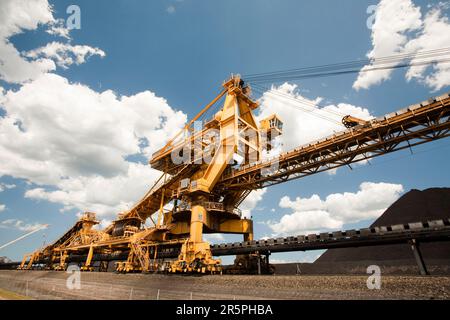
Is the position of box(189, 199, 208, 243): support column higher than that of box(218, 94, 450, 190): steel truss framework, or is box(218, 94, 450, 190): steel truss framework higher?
box(218, 94, 450, 190): steel truss framework

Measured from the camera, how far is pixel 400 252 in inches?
1636

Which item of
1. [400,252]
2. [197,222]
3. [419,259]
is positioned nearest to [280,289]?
[419,259]

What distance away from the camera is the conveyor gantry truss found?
56.7 feet

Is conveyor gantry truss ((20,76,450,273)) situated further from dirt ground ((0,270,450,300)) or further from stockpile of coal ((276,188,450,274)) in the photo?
stockpile of coal ((276,188,450,274))

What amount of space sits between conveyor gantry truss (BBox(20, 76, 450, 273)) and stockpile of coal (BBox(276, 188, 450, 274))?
16435 millimetres

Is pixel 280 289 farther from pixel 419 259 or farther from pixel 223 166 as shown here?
pixel 223 166

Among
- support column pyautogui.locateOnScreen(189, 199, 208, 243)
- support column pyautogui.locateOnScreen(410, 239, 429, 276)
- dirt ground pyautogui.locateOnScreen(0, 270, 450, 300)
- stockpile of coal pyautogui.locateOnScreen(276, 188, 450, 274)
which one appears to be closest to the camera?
dirt ground pyautogui.locateOnScreen(0, 270, 450, 300)

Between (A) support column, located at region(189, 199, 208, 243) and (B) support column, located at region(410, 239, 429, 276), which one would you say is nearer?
(B) support column, located at region(410, 239, 429, 276)

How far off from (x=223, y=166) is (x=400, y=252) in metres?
38.0

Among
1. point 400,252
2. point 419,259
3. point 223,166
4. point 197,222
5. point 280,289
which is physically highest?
point 223,166

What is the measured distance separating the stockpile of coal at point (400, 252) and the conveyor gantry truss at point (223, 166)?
1644cm

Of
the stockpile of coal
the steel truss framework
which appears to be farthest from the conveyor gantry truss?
the stockpile of coal

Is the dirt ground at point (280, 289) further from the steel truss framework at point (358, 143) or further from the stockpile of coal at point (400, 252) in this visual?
the stockpile of coal at point (400, 252)
